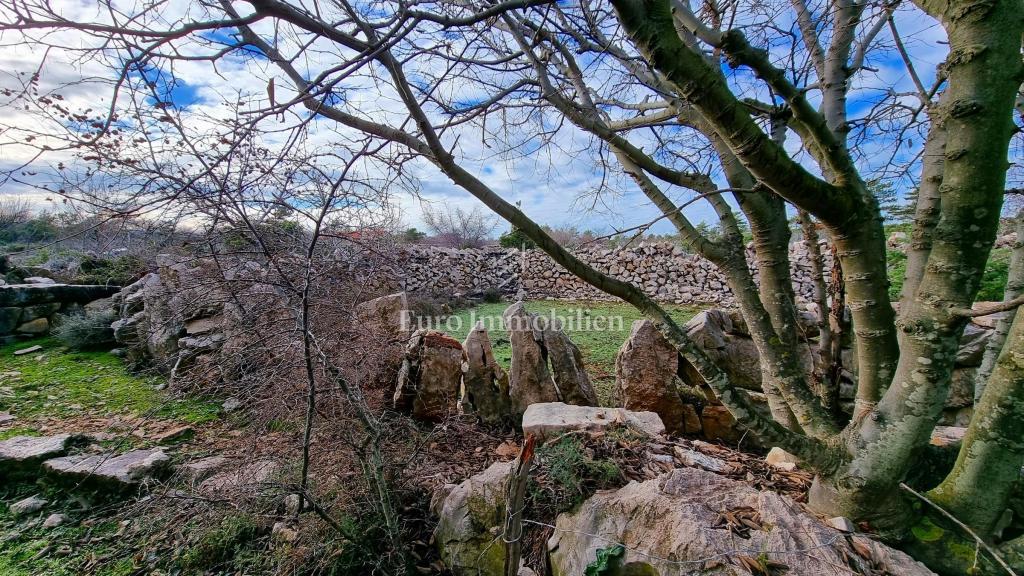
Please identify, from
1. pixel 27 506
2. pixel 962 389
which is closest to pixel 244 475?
pixel 27 506

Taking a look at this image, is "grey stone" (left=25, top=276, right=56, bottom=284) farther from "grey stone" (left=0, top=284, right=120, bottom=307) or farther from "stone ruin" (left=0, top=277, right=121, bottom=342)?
"grey stone" (left=0, top=284, right=120, bottom=307)

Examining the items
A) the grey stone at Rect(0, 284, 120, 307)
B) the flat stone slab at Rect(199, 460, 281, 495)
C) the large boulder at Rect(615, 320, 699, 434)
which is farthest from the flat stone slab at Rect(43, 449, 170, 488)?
the grey stone at Rect(0, 284, 120, 307)

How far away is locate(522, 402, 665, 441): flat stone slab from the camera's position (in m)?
2.42

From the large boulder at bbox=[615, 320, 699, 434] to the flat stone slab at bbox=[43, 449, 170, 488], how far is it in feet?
12.1

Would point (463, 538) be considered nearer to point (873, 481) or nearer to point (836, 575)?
point (836, 575)

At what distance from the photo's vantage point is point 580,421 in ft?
8.18

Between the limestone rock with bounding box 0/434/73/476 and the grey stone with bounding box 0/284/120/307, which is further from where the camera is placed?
the grey stone with bounding box 0/284/120/307

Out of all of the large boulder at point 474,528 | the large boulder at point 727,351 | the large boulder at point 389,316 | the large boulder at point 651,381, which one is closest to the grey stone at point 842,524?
the large boulder at point 474,528

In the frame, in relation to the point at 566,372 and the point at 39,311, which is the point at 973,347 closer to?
the point at 566,372

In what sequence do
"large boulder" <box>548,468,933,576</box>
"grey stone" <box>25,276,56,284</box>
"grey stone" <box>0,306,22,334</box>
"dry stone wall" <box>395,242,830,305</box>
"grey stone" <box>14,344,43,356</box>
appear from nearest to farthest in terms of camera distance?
1. "large boulder" <box>548,468,933,576</box>
2. "grey stone" <box>14,344,43,356</box>
3. "grey stone" <box>0,306,22,334</box>
4. "grey stone" <box>25,276,56,284</box>
5. "dry stone wall" <box>395,242,830,305</box>

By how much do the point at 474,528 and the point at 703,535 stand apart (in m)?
1.14

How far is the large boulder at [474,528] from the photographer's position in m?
1.95

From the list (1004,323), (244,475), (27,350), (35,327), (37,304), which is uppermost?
(1004,323)

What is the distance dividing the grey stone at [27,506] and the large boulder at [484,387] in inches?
116
